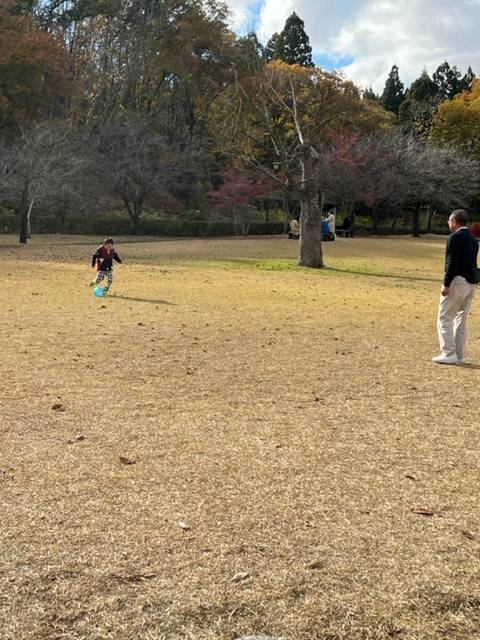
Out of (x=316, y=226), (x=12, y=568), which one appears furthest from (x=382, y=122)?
(x=12, y=568)

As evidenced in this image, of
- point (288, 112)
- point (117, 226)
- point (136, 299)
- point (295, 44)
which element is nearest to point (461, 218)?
point (136, 299)

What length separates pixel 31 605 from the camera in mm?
2332

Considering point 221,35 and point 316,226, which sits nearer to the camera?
point 316,226

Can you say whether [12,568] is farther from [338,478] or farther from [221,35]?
[221,35]

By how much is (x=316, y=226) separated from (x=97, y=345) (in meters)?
12.4

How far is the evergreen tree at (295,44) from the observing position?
48656 millimetres

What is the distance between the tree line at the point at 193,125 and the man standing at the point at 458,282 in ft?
78.7

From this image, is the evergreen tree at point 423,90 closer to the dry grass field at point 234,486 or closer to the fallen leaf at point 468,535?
the dry grass field at point 234,486

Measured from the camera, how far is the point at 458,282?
663 cm

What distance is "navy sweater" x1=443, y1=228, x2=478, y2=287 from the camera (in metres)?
6.56

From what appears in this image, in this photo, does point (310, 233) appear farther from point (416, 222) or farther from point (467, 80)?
point (467, 80)

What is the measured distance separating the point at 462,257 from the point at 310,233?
1226 centimetres

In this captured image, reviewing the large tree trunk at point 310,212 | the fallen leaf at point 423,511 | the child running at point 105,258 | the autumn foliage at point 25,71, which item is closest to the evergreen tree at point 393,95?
the autumn foliage at point 25,71

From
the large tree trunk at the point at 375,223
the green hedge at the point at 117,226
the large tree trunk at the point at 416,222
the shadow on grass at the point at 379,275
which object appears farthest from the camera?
the large tree trunk at the point at 375,223
